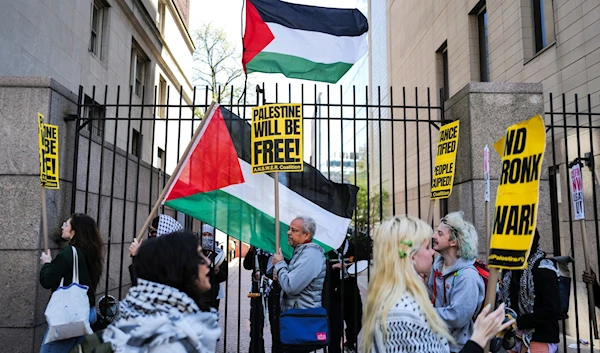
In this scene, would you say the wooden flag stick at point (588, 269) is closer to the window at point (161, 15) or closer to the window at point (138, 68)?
the window at point (138, 68)

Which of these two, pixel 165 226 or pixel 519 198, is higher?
pixel 519 198

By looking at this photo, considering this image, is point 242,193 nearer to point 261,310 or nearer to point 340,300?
point 261,310

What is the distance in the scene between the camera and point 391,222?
287cm

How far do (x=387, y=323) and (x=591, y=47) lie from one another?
316 inches

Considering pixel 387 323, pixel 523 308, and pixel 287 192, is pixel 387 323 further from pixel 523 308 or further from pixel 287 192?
pixel 287 192

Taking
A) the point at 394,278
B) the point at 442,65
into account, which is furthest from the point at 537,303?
the point at 442,65

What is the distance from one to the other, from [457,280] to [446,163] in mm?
2356

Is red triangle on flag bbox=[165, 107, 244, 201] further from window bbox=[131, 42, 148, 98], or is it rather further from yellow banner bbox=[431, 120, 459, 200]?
window bbox=[131, 42, 148, 98]

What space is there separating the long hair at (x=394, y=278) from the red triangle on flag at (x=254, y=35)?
4.49m

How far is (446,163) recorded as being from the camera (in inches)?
233

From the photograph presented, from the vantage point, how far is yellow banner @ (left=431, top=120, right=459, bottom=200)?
5.80 m

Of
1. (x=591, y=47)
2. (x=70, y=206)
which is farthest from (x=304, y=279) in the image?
(x=591, y=47)

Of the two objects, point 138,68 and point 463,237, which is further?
point 138,68

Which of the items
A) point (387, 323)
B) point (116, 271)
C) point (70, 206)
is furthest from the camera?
point (116, 271)
